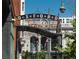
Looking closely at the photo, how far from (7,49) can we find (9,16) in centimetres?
92

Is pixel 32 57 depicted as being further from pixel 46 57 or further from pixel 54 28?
pixel 54 28

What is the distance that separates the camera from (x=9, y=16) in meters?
9.42

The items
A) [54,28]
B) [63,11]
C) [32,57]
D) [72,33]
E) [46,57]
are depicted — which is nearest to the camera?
[72,33]

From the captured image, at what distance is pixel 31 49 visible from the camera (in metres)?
19.3

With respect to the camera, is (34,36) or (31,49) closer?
(31,49)

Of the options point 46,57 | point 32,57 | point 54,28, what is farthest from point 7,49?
point 32,57

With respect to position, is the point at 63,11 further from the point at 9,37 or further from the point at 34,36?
the point at 34,36

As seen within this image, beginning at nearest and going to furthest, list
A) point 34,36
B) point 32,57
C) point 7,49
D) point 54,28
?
point 7,49 → point 54,28 → point 32,57 → point 34,36

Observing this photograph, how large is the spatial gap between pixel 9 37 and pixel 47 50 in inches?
298

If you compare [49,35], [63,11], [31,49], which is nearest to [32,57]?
[31,49]

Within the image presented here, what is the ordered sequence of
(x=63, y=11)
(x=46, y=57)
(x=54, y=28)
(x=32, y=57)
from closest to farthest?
(x=63, y=11), (x=54, y=28), (x=46, y=57), (x=32, y=57)

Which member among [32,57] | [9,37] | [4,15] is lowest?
[32,57]

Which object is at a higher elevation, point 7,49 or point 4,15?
point 4,15

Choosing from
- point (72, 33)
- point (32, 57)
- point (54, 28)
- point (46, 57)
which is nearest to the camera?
point (72, 33)
